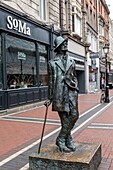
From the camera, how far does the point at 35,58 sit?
1642cm

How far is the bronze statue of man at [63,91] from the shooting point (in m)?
4.55

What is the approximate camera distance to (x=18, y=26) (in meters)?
13.5

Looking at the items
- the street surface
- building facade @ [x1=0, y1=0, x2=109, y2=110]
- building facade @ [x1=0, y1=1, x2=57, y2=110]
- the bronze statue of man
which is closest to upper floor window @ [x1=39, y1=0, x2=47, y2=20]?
building facade @ [x1=0, y1=0, x2=109, y2=110]

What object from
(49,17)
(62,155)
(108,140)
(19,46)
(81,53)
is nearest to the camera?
(62,155)

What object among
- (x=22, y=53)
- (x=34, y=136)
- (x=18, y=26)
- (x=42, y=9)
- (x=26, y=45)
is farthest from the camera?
(x=42, y=9)

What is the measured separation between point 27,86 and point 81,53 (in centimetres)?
1272

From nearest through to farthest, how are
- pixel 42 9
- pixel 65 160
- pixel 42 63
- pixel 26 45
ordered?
pixel 65 160
pixel 26 45
pixel 42 63
pixel 42 9

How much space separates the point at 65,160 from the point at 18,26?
34.2 feet

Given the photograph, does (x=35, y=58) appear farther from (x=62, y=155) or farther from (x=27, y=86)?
(x=62, y=155)

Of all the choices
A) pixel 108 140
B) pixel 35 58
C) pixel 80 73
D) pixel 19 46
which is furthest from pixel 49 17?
pixel 108 140

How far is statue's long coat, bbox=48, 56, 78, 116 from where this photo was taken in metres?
4.54

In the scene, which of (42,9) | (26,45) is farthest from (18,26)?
(42,9)

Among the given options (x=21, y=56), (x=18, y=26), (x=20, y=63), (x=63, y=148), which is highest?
(x=18, y=26)

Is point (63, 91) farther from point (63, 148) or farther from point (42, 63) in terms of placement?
point (42, 63)
